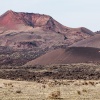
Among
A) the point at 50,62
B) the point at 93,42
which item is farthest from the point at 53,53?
the point at 93,42

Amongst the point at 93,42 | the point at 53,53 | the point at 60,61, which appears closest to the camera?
the point at 60,61

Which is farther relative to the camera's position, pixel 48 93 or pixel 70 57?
pixel 70 57

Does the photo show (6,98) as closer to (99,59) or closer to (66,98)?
(66,98)

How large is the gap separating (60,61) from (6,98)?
95.0 meters

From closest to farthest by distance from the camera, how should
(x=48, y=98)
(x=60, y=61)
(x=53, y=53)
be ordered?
(x=48, y=98), (x=60, y=61), (x=53, y=53)

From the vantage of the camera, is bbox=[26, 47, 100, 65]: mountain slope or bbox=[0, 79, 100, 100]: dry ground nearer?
bbox=[0, 79, 100, 100]: dry ground

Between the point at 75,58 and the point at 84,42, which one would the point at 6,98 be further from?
the point at 84,42

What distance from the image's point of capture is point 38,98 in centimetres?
3134

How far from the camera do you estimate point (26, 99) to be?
30.4 metres

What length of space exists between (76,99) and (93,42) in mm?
135452

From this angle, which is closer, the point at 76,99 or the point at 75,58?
the point at 76,99

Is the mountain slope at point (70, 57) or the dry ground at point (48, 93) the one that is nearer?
the dry ground at point (48, 93)

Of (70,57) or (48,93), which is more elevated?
(70,57)

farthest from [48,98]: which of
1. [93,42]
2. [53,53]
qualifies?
[93,42]
